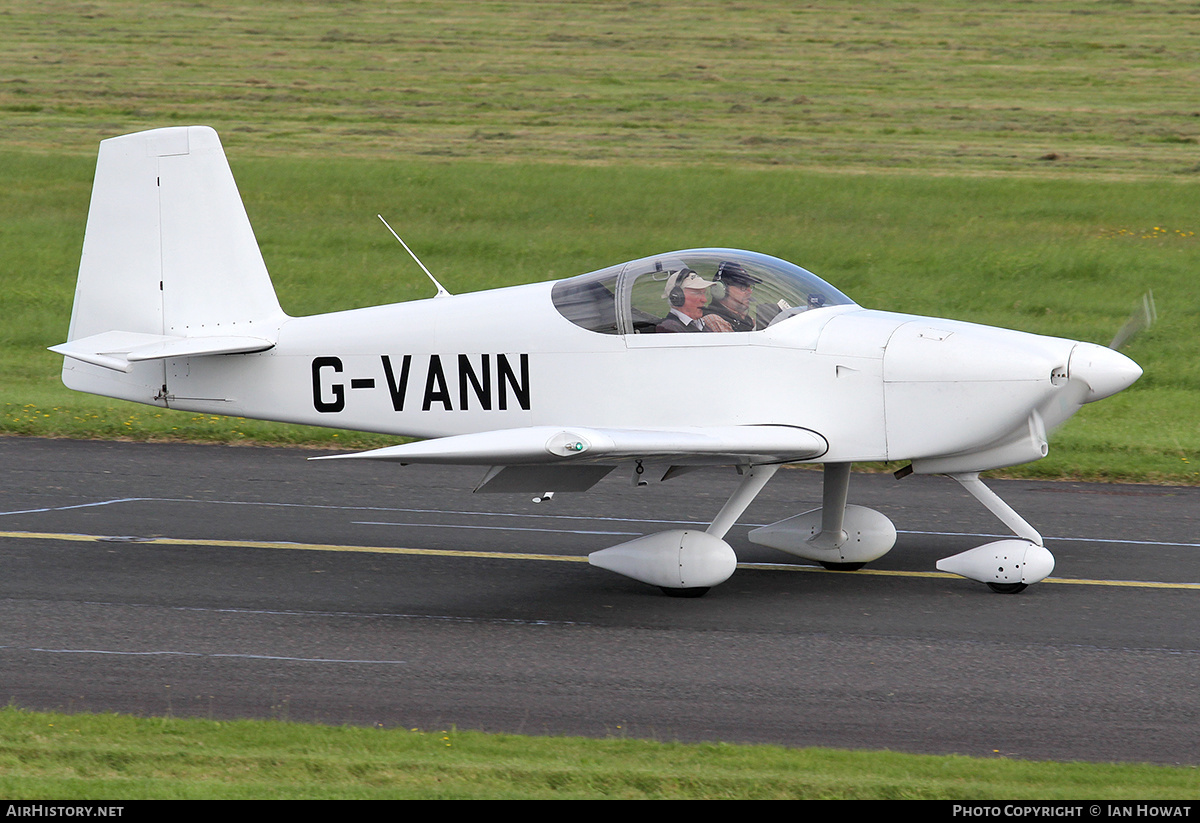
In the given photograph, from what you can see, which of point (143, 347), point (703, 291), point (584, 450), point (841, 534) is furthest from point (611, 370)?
point (143, 347)

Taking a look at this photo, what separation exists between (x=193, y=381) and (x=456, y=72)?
2613 centimetres

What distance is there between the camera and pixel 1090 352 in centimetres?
866

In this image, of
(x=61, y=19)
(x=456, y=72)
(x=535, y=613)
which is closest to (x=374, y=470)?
(x=535, y=613)

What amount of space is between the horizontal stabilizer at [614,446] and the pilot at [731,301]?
0.65 meters

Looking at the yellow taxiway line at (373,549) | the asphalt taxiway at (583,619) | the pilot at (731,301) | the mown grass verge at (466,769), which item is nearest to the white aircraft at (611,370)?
the pilot at (731,301)

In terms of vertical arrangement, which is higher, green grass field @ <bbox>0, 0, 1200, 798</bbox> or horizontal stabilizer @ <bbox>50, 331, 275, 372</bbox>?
green grass field @ <bbox>0, 0, 1200, 798</bbox>

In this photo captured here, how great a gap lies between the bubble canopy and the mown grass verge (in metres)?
3.41

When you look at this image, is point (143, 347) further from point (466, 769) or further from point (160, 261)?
point (466, 769)

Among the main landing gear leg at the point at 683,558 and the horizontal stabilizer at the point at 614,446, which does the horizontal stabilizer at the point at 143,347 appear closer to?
the horizontal stabilizer at the point at 614,446

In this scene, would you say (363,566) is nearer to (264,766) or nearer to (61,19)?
(264,766)

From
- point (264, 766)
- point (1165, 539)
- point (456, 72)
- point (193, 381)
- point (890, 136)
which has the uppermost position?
point (456, 72)

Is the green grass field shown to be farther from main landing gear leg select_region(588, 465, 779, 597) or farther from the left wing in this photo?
main landing gear leg select_region(588, 465, 779, 597)

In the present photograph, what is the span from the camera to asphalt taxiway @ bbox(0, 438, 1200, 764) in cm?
703

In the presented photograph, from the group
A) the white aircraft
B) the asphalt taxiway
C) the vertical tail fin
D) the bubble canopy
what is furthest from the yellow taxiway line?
the bubble canopy
